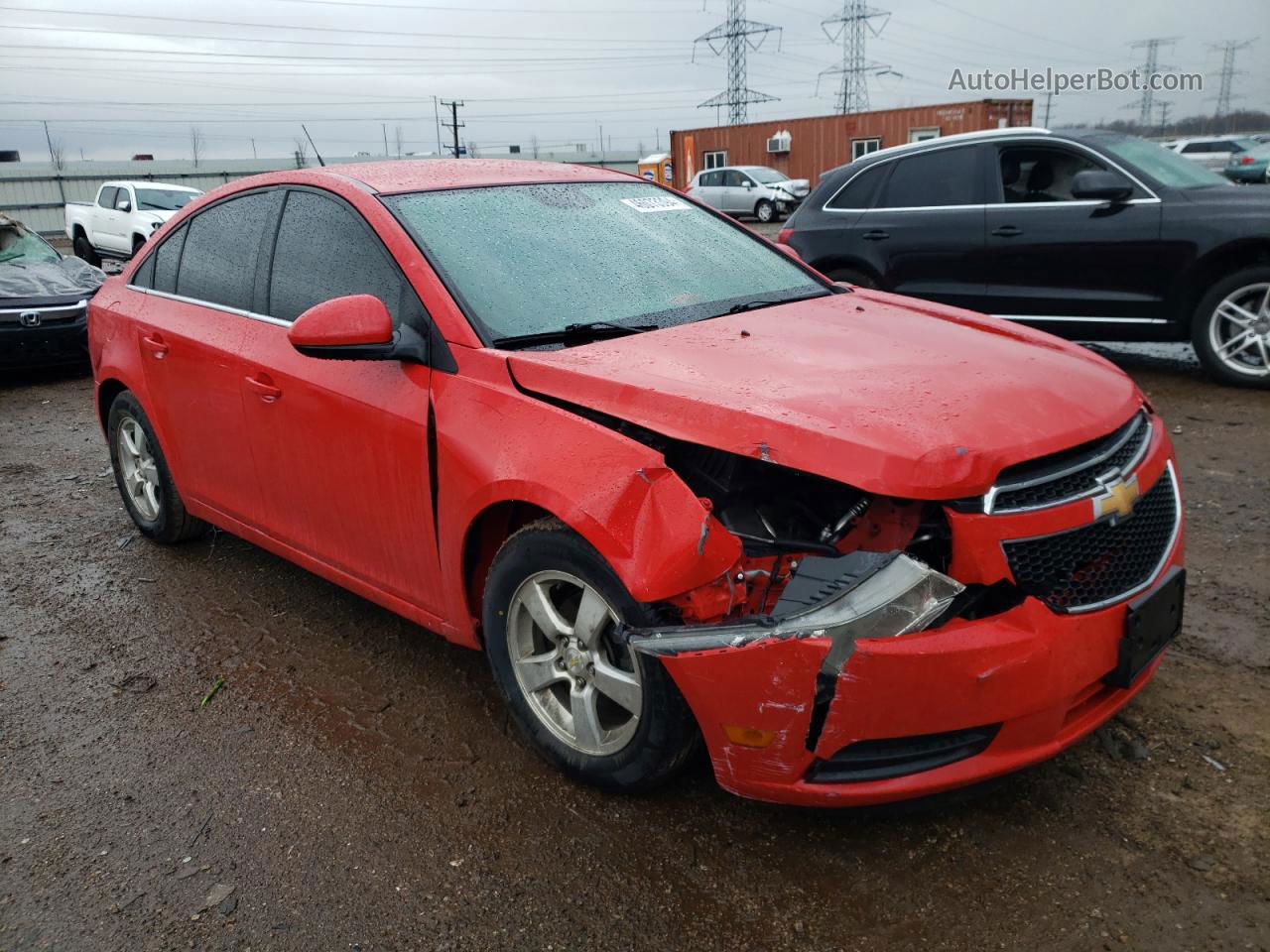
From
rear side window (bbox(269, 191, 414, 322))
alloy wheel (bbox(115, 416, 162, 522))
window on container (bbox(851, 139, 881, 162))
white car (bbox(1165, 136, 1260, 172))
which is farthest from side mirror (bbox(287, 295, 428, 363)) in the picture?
white car (bbox(1165, 136, 1260, 172))

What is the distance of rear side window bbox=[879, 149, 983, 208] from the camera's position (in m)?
7.66

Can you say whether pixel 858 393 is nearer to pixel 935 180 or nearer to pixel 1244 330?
→ pixel 1244 330

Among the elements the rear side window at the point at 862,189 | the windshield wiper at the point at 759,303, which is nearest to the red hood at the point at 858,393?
the windshield wiper at the point at 759,303

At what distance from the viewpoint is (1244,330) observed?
6703mm

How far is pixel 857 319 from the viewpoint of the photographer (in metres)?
3.32

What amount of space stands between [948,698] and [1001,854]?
0.56 metres

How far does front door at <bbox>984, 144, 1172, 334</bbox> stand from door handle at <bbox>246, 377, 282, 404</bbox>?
18.5 ft

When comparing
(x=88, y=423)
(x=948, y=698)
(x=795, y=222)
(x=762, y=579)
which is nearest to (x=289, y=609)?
(x=762, y=579)

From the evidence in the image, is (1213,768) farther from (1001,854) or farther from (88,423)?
(88,423)

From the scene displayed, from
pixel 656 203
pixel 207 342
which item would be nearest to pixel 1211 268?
pixel 656 203

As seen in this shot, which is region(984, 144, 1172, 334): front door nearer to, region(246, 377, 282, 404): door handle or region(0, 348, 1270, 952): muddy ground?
region(0, 348, 1270, 952): muddy ground

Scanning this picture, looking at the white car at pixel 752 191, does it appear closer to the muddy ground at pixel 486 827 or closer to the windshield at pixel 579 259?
the windshield at pixel 579 259

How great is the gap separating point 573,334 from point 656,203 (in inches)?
44.9

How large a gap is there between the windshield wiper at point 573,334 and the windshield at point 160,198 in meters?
17.8
